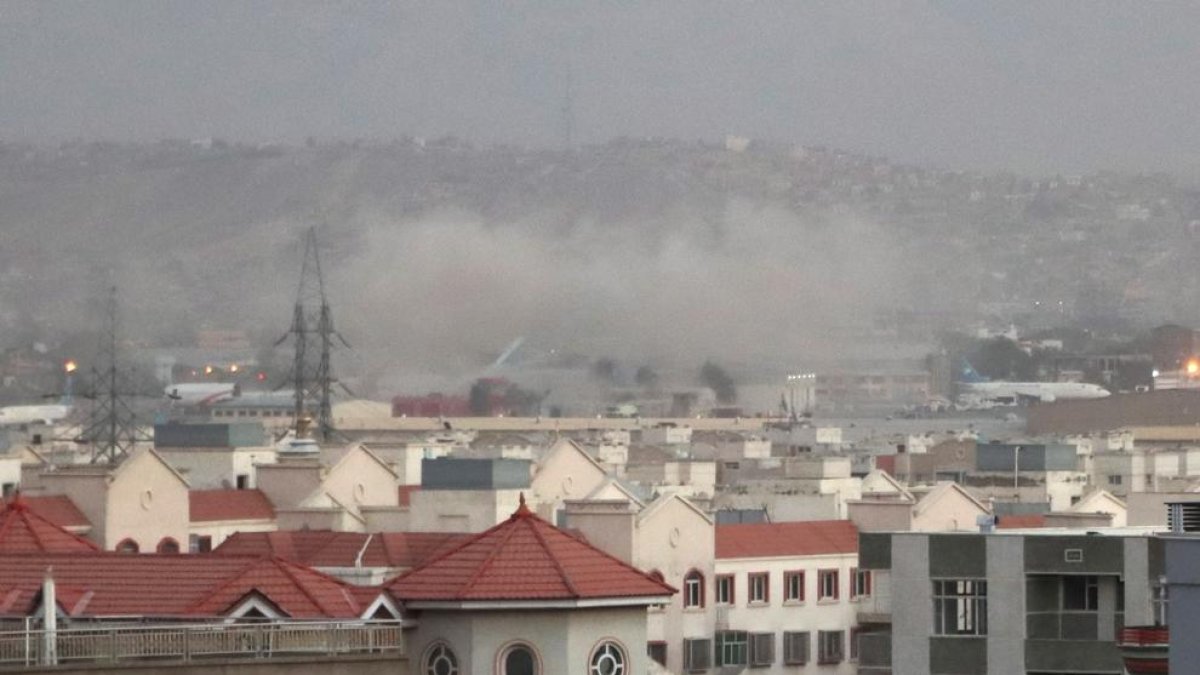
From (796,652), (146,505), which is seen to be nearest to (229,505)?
(146,505)

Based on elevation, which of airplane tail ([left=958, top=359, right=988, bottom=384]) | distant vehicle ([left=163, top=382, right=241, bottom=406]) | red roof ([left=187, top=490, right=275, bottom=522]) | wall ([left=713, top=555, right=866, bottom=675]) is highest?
airplane tail ([left=958, top=359, right=988, bottom=384])

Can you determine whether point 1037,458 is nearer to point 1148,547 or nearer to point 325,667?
point 1148,547

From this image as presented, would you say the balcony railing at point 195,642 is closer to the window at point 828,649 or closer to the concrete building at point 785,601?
the concrete building at point 785,601

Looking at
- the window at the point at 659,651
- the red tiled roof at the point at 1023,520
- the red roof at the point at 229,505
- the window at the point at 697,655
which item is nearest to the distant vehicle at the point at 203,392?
the red roof at the point at 229,505

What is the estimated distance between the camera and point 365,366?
470 feet

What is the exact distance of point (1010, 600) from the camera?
23703 millimetres

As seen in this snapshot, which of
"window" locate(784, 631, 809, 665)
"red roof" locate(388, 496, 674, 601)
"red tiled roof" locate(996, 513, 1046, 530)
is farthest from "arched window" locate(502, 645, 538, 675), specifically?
"window" locate(784, 631, 809, 665)

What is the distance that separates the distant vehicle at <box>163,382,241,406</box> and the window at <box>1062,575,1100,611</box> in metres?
107

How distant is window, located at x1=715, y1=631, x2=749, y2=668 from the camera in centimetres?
4141

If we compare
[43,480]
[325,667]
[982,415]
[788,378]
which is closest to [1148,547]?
[325,667]

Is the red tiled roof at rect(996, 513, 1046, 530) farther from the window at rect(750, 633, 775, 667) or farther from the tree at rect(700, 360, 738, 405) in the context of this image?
the tree at rect(700, 360, 738, 405)

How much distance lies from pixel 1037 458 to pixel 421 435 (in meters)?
33.0

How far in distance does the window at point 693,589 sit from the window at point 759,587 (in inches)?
30.5

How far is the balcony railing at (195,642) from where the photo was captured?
1823 centimetres
